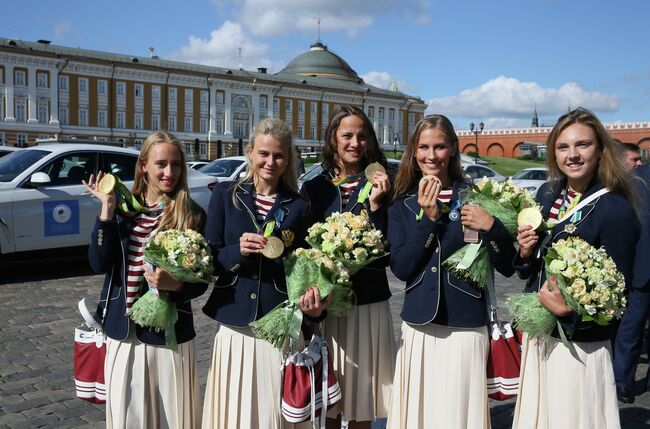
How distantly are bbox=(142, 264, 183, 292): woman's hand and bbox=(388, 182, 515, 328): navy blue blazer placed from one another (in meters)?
1.10

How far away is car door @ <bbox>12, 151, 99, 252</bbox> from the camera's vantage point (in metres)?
8.55

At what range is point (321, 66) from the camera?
4409 inches

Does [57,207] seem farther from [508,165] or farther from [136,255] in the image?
[508,165]

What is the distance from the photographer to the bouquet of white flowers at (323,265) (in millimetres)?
2951

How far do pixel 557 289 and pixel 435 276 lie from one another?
0.62 m

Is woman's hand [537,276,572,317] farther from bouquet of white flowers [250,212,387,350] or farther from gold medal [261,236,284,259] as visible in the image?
gold medal [261,236,284,259]

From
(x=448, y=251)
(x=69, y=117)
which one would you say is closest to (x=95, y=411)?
(x=448, y=251)

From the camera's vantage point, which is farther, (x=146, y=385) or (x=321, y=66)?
(x=321, y=66)

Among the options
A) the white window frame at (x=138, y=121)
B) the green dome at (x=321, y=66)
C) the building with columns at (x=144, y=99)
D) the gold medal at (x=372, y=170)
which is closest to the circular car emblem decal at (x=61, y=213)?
the gold medal at (x=372, y=170)

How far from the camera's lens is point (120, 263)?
10.8 feet

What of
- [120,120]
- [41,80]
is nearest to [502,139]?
[120,120]

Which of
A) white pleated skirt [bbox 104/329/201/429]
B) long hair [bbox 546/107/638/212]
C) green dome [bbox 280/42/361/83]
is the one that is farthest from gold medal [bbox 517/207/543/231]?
green dome [bbox 280/42/361/83]

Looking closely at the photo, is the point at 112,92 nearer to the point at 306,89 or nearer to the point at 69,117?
the point at 69,117

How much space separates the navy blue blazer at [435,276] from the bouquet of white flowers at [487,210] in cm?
6
